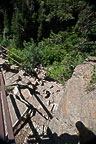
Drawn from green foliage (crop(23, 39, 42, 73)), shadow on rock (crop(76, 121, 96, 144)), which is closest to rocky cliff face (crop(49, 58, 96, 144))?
→ shadow on rock (crop(76, 121, 96, 144))

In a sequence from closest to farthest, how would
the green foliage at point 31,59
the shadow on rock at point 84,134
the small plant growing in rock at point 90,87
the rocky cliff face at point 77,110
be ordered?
the shadow on rock at point 84,134, the rocky cliff face at point 77,110, the small plant growing in rock at point 90,87, the green foliage at point 31,59

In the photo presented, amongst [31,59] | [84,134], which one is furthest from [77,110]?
[31,59]

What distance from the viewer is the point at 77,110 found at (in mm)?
2014

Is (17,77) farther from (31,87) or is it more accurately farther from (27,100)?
(27,100)

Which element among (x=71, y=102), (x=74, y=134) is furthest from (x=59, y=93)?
(x=74, y=134)

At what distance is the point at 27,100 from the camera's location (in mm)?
3191

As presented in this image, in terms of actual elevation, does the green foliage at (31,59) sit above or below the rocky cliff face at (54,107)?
above

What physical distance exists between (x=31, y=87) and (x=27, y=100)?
536mm

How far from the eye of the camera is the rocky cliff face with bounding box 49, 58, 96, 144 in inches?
71.5

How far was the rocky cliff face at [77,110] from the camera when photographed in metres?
1.82

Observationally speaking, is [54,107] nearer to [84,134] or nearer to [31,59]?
[84,134]

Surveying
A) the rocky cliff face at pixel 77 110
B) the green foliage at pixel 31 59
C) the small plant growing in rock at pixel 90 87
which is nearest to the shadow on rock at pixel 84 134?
the rocky cliff face at pixel 77 110

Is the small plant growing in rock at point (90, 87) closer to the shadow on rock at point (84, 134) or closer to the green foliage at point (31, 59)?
the shadow on rock at point (84, 134)

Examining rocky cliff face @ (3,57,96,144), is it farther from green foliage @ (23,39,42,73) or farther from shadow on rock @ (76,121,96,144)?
green foliage @ (23,39,42,73)
